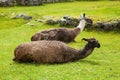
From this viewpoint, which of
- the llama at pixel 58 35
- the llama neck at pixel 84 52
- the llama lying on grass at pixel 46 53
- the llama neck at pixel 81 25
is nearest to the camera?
the llama lying on grass at pixel 46 53

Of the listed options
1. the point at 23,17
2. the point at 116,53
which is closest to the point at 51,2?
the point at 23,17

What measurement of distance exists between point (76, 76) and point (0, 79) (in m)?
2.61

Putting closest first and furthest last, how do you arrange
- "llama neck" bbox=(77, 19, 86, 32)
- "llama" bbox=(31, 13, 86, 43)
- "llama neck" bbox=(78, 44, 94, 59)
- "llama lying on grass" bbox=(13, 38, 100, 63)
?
"llama lying on grass" bbox=(13, 38, 100, 63) < "llama neck" bbox=(78, 44, 94, 59) < "llama" bbox=(31, 13, 86, 43) < "llama neck" bbox=(77, 19, 86, 32)

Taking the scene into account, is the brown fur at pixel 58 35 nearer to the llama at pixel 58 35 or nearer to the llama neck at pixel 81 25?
the llama at pixel 58 35

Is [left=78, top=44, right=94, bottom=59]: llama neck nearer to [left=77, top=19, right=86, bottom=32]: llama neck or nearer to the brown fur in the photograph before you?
the brown fur

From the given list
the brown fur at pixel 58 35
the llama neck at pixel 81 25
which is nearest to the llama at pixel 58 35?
the brown fur at pixel 58 35

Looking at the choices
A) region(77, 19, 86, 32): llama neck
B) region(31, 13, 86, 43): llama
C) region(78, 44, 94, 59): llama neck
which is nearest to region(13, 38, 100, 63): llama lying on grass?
region(78, 44, 94, 59): llama neck

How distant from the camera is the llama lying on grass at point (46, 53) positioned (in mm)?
15586

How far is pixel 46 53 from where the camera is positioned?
15.7 meters

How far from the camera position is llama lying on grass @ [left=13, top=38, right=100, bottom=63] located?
15586 millimetres

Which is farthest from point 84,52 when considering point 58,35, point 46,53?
point 58,35

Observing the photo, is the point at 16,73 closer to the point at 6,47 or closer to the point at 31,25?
the point at 6,47

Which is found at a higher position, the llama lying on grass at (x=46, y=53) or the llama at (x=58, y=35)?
the llama lying on grass at (x=46, y=53)

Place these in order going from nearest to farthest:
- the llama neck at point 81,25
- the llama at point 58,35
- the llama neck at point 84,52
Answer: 1. the llama neck at point 84,52
2. the llama at point 58,35
3. the llama neck at point 81,25
